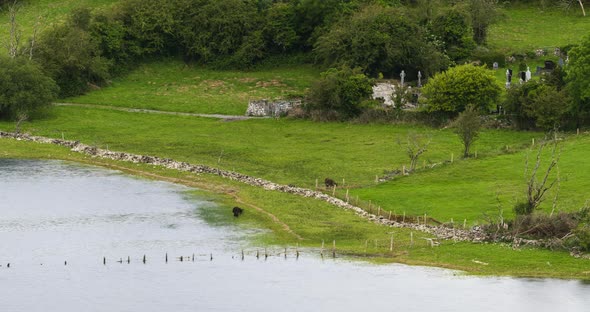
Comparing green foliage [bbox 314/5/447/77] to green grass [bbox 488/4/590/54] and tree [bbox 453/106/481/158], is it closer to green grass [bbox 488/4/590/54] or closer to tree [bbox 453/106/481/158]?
green grass [bbox 488/4/590/54]

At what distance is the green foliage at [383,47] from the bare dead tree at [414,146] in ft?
86.6

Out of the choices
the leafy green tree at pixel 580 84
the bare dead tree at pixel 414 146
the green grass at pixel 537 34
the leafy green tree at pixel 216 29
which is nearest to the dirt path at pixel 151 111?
the leafy green tree at pixel 216 29

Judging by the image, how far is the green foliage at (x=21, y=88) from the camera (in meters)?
164

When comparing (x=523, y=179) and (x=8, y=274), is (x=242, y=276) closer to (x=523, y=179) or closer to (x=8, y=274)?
(x=8, y=274)

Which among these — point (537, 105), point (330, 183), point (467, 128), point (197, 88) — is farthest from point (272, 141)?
point (197, 88)

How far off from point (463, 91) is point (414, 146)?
13.5 m

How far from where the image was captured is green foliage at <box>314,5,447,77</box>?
578 feet

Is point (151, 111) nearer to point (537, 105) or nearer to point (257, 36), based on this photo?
point (257, 36)

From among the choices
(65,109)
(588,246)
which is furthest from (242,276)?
(65,109)

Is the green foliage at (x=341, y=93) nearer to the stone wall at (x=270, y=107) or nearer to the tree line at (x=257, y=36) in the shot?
the stone wall at (x=270, y=107)

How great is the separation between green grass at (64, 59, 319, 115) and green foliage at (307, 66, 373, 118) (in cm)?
710

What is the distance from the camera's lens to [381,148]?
488 ft

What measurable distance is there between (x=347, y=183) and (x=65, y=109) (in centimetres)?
5386

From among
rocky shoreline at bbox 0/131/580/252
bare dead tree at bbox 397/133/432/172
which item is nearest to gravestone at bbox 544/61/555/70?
bare dead tree at bbox 397/133/432/172
